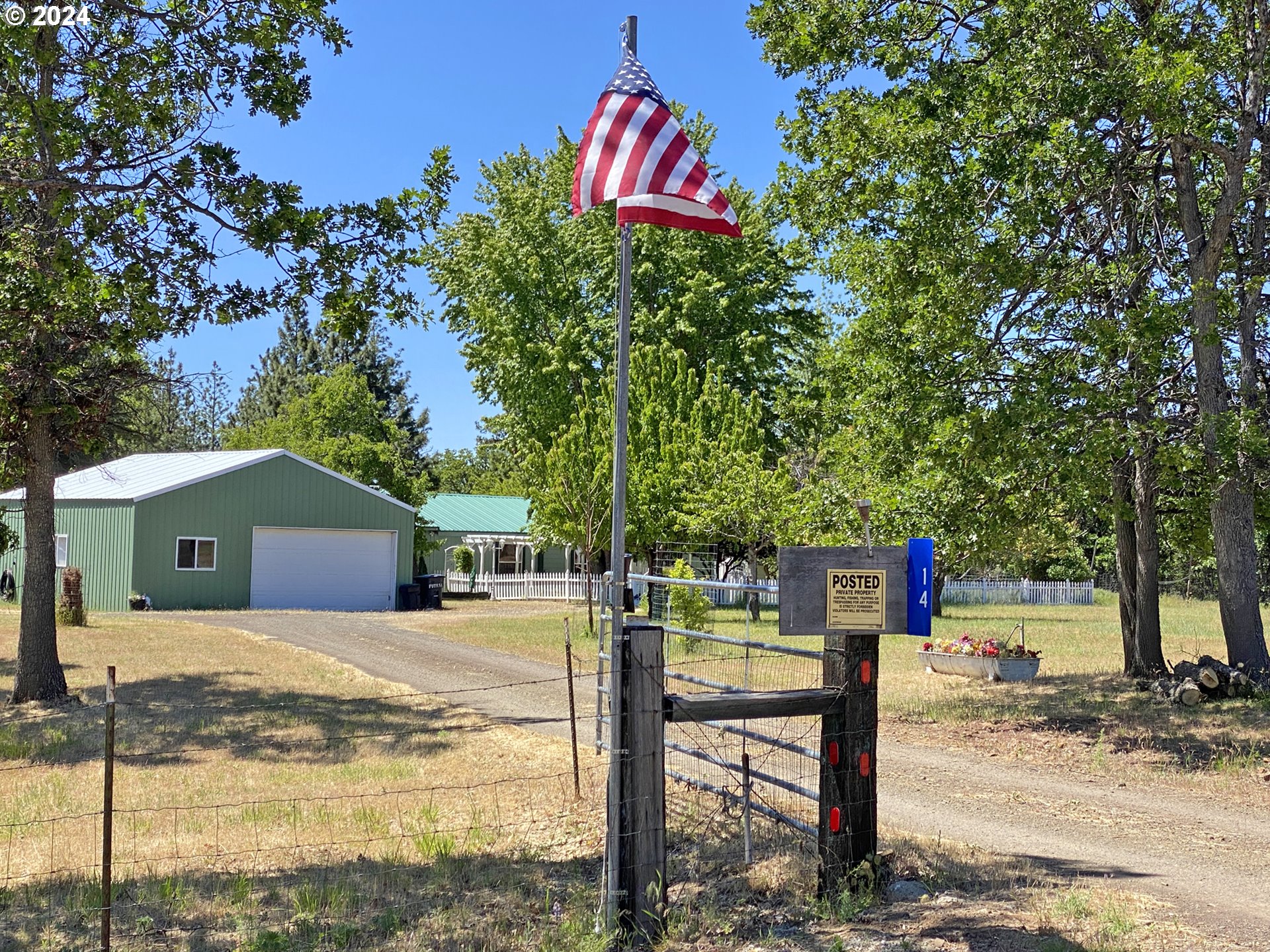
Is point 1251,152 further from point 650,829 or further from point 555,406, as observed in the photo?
point 555,406

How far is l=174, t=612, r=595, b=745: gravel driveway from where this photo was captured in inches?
532

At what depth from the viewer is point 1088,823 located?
833 cm

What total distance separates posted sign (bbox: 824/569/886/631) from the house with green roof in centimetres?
3671

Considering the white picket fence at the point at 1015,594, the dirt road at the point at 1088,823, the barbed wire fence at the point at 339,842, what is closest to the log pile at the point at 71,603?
the barbed wire fence at the point at 339,842

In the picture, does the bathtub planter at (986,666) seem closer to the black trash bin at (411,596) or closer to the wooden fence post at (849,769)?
the wooden fence post at (849,769)

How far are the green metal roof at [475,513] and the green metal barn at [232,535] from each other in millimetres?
7238

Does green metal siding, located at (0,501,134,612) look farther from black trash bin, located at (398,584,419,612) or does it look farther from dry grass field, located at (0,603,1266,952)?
dry grass field, located at (0,603,1266,952)

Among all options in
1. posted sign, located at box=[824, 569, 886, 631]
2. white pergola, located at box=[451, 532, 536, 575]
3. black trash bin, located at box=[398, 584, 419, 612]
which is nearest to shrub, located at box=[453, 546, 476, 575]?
white pergola, located at box=[451, 532, 536, 575]

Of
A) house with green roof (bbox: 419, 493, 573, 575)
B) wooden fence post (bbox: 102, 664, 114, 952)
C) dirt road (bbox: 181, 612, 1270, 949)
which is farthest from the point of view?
house with green roof (bbox: 419, 493, 573, 575)

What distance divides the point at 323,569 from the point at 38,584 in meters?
20.8

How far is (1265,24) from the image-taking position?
38.8ft

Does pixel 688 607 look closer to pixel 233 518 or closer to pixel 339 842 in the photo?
pixel 339 842

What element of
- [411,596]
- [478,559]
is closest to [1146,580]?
[411,596]

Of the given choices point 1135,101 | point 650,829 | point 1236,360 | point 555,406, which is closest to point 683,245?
point 555,406
